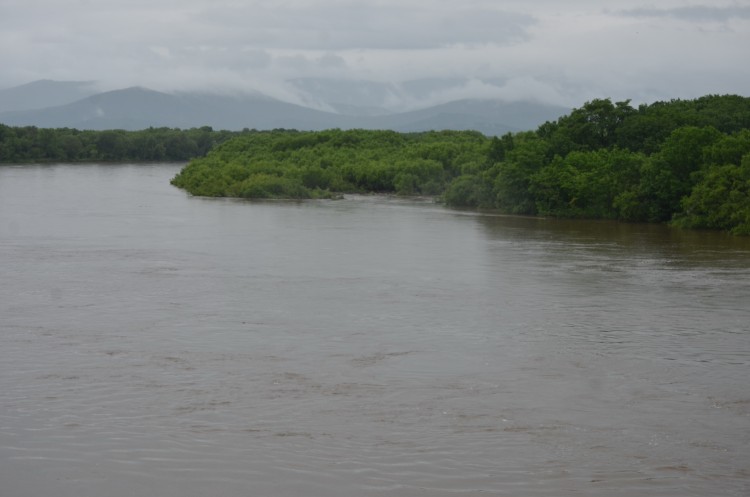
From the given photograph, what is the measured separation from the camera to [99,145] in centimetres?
8850

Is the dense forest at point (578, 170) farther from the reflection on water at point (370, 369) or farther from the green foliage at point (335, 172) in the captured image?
the reflection on water at point (370, 369)

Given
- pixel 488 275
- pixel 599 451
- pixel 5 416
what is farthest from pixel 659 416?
pixel 488 275

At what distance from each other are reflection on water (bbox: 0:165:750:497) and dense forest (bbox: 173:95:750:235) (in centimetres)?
731

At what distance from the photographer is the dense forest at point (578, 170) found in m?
34.6

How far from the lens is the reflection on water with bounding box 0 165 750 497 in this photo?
33.6 ft

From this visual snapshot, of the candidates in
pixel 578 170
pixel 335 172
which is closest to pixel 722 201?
pixel 578 170

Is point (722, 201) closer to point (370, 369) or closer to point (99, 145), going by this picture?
point (370, 369)

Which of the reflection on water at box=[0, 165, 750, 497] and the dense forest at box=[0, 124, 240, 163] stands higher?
the dense forest at box=[0, 124, 240, 163]

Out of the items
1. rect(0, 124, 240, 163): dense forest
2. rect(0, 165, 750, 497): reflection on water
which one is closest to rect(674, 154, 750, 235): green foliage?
rect(0, 165, 750, 497): reflection on water

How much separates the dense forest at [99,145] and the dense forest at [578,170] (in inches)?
1040

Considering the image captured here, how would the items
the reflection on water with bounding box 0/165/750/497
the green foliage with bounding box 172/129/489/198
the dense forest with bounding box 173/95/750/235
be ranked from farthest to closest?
the green foliage with bounding box 172/129/489/198, the dense forest with bounding box 173/95/750/235, the reflection on water with bounding box 0/165/750/497

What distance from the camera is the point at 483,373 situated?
1399 cm

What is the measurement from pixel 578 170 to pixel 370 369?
27744 mm

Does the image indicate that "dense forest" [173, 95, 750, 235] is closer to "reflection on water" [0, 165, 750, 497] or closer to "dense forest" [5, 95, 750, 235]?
"dense forest" [5, 95, 750, 235]
